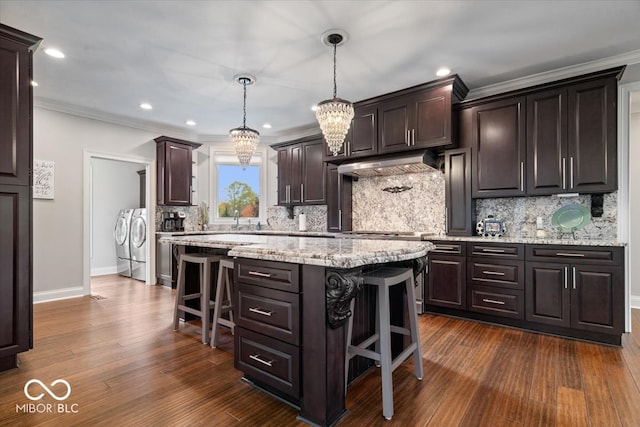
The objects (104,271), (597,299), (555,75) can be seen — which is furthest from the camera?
(104,271)

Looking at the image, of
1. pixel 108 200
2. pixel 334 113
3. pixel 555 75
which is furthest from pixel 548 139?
pixel 108 200

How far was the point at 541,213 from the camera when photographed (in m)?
3.54

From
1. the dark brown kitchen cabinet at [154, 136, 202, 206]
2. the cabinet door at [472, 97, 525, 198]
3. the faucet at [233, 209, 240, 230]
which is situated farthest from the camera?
the faucet at [233, 209, 240, 230]

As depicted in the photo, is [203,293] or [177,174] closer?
[203,293]

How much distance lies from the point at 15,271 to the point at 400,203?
406cm

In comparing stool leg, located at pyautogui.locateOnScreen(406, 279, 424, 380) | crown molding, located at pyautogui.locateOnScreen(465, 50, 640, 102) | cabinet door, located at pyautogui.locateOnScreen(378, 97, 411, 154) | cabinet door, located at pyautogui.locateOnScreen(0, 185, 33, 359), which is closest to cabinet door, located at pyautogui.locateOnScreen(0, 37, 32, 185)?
cabinet door, located at pyautogui.locateOnScreen(0, 185, 33, 359)

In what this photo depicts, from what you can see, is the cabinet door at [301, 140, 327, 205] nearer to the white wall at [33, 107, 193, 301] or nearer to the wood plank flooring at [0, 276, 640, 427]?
the wood plank flooring at [0, 276, 640, 427]

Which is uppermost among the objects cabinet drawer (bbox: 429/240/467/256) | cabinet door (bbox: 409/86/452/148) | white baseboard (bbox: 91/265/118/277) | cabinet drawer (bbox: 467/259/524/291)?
cabinet door (bbox: 409/86/452/148)

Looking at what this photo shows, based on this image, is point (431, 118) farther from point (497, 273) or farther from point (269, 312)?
point (269, 312)

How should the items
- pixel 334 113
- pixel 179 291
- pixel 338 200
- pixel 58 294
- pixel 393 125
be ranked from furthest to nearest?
pixel 338 200
pixel 58 294
pixel 393 125
pixel 179 291
pixel 334 113

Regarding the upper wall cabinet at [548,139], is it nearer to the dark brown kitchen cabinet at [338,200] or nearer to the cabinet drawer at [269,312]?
the dark brown kitchen cabinet at [338,200]

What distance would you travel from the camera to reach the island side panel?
164 cm

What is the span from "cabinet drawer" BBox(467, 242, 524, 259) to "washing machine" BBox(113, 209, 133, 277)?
5811mm

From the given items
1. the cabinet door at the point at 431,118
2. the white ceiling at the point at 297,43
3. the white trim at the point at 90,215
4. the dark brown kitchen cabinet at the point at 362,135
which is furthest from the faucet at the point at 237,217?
the cabinet door at the point at 431,118
